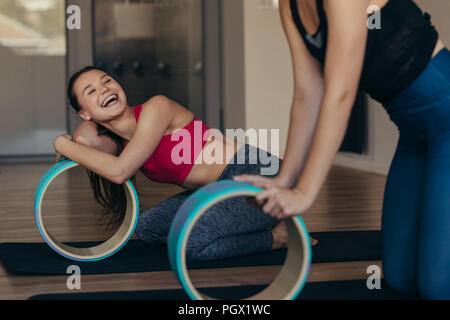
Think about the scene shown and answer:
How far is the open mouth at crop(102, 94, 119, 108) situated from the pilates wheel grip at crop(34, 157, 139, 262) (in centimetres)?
23

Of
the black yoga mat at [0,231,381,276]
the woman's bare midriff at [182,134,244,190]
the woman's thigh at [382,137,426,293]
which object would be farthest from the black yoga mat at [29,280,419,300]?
the woman's bare midriff at [182,134,244,190]

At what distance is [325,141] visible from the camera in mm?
1152

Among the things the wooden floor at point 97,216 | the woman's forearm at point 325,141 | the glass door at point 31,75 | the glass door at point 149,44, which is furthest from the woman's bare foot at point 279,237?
the glass door at point 31,75

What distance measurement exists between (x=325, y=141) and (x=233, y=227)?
2.75 ft

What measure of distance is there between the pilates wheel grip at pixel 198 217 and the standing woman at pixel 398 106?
7 centimetres

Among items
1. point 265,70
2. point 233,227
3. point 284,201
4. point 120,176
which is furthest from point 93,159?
point 265,70

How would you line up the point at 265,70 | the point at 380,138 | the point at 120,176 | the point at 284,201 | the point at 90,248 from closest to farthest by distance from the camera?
the point at 284,201 < the point at 120,176 < the point at 90,248 < the point at 380,138 < the point at 265,70

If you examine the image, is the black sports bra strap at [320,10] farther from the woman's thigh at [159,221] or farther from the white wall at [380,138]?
the white wall at [380,138]

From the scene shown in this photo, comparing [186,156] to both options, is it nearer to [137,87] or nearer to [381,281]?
[381,281]

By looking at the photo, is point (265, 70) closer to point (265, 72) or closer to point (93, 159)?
point (265, 72)

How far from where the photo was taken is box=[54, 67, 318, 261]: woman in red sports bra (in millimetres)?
1842

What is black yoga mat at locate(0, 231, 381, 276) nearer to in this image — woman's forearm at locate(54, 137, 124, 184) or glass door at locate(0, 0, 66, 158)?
woman's forearm at locate(54, 137, 124, 184)
